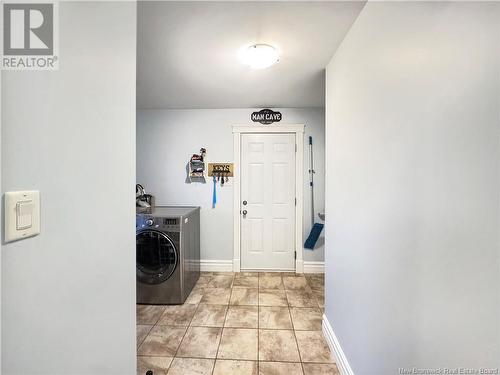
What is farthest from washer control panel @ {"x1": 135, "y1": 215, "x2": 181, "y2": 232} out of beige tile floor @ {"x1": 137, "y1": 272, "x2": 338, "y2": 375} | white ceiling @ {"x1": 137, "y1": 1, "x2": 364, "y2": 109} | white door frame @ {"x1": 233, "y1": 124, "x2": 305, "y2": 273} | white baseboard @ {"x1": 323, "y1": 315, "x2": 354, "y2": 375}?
white baseboard @ {"x1": 323, "y1": 315, "x2": 354, "y2": 375}

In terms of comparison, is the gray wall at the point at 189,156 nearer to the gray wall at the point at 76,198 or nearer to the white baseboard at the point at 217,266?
the white baseboard at the point at 217,266

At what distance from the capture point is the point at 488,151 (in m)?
0.61

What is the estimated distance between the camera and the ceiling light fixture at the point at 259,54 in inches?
65.8

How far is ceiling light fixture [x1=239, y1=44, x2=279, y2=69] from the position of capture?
1.67 meters

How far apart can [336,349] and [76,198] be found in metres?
1.88

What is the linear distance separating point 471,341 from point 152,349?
6.51ft

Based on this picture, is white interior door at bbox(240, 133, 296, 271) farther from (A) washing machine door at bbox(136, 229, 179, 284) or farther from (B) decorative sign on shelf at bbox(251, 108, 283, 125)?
(A) washing machine door at bbox(136, 229, 179, 284)

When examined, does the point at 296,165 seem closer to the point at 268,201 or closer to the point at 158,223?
the point at 268,201

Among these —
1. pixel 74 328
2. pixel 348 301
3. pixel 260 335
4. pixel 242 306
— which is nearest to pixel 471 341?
pixel 348 301

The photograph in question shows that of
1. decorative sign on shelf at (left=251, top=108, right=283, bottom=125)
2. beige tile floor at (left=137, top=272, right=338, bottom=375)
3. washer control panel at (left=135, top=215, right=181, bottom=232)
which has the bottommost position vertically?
beige tile floor at (left=137, top=272, right=338, bottom=375)

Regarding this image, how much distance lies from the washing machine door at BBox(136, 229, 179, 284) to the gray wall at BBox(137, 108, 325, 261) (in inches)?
36.3

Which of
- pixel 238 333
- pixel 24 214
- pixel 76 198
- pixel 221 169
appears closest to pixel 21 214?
pixel 24 214

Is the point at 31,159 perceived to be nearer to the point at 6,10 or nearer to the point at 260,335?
the point at 6,10

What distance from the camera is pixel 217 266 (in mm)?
3332
